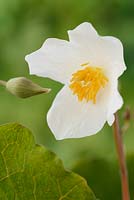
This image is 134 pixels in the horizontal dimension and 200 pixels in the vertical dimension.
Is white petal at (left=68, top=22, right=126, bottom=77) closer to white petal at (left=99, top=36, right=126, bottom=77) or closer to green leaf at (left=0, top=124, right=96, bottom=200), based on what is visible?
white petal at (left=99, top=36, right=126, bottom=77)

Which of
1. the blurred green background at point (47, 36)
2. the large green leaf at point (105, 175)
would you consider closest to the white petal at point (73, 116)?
the large green leaf at point (105, 175)

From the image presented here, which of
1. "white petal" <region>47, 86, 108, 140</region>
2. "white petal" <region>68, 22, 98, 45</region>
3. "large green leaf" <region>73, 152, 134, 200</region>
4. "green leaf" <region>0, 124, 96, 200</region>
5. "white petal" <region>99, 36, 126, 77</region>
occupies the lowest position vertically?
"large green leaf" <region>73, 152, 134, 200</region>

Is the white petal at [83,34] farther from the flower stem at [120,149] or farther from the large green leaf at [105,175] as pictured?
the large green leaf at [105,175]

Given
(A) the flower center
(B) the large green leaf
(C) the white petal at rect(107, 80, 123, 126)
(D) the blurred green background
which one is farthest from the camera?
(D) the blurred green background

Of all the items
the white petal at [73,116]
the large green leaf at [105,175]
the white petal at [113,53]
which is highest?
the white petal at [113,53]

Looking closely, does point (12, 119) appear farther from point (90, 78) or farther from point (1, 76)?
point (90, 78)

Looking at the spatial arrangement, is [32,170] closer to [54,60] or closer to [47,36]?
[54,60]

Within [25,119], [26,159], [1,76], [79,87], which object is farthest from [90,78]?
[1,76]

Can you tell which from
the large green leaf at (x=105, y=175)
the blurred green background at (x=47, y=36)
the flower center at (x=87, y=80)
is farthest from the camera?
the blurred green background at (x=47, y=36)

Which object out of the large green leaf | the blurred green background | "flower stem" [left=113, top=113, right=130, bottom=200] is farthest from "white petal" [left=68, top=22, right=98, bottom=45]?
the blurred green background
